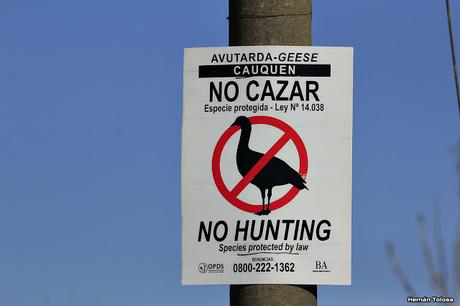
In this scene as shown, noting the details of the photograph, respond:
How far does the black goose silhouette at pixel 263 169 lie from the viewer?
475cm

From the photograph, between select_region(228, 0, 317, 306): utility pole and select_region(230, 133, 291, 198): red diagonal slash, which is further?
select_region(230, 133, 291, 198): red diagonal slash

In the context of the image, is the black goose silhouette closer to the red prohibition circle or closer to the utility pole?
the red prohibition circle

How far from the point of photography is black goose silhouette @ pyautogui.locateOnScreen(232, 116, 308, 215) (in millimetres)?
4754

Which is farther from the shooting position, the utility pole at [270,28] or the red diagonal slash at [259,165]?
the red diagonal slash at [259,165]

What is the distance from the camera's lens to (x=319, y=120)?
4.90 meters

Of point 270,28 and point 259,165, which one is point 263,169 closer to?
point 259,165

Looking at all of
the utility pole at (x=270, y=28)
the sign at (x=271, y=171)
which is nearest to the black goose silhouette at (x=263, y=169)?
the sign at (x=271, y=171)

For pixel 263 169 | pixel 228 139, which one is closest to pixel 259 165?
pixel 263 169

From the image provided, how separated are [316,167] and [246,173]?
366mm

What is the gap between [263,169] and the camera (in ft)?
15.9

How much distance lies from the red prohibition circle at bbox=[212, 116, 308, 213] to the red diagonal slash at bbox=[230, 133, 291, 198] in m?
0.01

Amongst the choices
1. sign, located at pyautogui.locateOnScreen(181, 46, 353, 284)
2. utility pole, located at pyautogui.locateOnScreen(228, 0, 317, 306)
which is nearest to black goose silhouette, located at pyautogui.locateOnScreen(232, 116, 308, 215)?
sign, located at pyautogui.locateOnScreen(181, 46, 353, 284)

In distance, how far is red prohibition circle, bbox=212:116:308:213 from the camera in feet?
15.8

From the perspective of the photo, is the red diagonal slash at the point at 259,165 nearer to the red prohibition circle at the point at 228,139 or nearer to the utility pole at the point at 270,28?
the red prohibition circle at the point at 228,139
